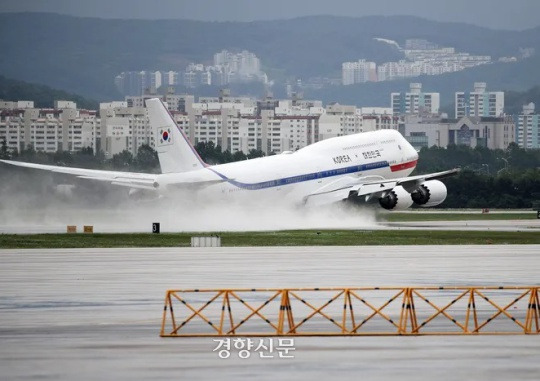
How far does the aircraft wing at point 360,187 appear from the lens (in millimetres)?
97250

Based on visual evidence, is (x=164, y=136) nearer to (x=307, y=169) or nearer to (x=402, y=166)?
(x=307, y=169)

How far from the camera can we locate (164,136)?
9550 cm

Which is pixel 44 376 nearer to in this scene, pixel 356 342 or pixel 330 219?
pixel 356 342

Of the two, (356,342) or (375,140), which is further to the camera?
(375,140)

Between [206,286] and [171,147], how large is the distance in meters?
46.9

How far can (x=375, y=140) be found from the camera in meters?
103

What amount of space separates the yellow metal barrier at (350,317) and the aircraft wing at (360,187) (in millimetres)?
52931

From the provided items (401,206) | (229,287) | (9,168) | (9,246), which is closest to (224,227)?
(401,206)

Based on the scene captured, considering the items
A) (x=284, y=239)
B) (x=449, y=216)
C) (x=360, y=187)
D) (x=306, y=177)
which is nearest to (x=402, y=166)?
(x=360, y=187)

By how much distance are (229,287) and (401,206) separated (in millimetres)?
49946

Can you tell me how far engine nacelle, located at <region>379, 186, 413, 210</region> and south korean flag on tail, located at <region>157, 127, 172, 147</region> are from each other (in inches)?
592

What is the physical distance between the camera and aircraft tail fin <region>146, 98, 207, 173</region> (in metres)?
94.5

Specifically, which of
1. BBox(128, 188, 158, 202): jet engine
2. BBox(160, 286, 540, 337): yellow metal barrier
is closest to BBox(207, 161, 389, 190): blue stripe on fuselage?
BBox(128, 188, 158, 202): jet engine

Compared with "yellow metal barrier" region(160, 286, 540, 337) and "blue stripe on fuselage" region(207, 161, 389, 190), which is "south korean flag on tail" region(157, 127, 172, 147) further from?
"yellow metal barrier" region(160, 286, 540, 337)
